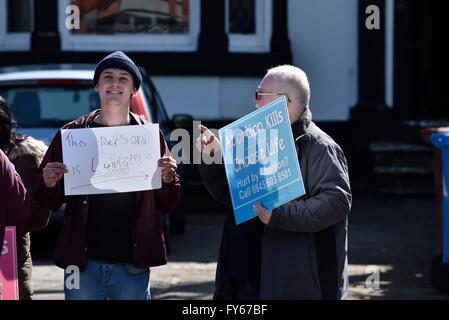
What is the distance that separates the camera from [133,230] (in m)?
5.15

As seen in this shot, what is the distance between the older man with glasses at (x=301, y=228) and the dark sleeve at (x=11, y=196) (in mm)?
815

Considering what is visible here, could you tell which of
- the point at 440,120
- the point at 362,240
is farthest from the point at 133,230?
the point at 440,120

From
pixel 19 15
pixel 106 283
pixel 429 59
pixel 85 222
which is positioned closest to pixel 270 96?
pixel 85 222

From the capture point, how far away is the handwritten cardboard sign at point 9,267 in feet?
17.6

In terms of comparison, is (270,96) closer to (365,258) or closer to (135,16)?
(365,258)

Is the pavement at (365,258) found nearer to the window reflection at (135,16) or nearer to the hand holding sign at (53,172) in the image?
the window reflection at (135,16)

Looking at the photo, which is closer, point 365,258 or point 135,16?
point 365,258

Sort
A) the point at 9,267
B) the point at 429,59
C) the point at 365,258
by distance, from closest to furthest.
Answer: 1. the point at 9,267
2. the point at 365,258
3. the point at 429,59

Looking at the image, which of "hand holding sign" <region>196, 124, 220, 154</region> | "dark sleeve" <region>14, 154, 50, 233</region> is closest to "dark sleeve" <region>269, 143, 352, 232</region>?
"hand holding sign" <region>196, 124, 220, 154</region>

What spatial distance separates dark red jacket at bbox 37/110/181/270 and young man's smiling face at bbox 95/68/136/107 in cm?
18

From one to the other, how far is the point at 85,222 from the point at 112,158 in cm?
32

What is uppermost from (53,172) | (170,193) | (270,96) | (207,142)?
(270,96)

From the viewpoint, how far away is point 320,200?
16.0 feet

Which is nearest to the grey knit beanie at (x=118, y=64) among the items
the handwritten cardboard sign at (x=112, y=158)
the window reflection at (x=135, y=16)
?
the handwritten cardboard sign at (x=112, y=158)
